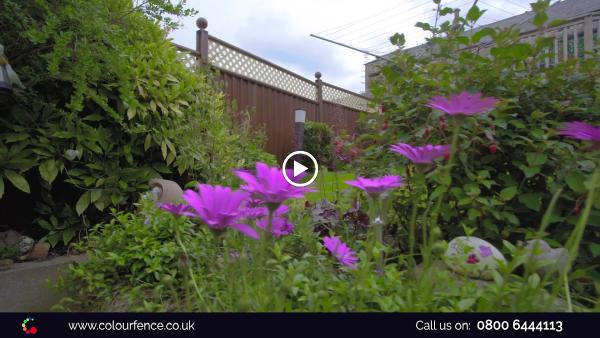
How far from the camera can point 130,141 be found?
6.53 ft

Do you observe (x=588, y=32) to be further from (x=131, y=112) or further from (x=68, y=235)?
(x=68, y=235)

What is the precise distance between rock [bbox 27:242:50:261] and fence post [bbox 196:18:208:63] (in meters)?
3.49

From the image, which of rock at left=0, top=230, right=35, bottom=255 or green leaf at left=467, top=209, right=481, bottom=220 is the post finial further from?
green leaf at left=467, top=209, right=481, bottom=220

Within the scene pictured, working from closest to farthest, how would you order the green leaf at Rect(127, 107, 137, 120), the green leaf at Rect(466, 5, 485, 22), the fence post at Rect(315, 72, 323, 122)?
the green leaf at Rect(466, 5, 485, 22)
the green leaf at Rect(127, 107, 137, 120)
the fence post at Rect(315, 72, 323, 122)

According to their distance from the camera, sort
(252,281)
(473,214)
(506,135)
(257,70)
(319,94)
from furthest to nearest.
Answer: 1. (319,94)
2. (257,70)
3. (506,135)
4. (473,214)
5. (252,281)

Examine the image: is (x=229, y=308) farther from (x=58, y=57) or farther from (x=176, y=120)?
(x=176, y=120)

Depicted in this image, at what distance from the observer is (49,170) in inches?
66.1

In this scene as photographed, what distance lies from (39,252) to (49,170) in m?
0.41

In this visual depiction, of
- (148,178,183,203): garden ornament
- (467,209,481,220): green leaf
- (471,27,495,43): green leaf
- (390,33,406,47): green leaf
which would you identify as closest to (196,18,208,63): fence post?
(148,178,183,203): garden ornament

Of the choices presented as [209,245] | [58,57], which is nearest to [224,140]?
[58,57]
